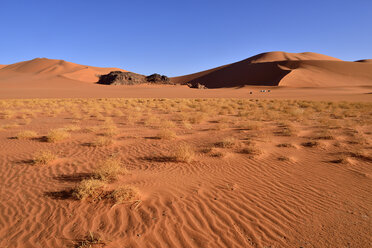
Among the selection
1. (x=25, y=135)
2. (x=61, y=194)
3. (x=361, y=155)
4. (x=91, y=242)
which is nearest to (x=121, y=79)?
(x=25, y=135)

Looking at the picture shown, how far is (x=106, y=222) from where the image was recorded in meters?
3.37

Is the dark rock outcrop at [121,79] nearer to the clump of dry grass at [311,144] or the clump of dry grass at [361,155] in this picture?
the clump of dry grass at [311,144]

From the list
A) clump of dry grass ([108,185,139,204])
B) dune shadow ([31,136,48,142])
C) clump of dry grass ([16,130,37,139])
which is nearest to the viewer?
clump of dry grass ([108,185,139,204])

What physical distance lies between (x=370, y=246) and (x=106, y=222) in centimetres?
374

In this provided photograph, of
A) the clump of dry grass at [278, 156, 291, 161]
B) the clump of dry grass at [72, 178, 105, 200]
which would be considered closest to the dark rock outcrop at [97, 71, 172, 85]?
the clump of dry grass at [278, 156, 291, 161]

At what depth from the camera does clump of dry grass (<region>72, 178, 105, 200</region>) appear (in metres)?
4.00

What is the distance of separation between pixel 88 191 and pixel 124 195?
0.73 meters

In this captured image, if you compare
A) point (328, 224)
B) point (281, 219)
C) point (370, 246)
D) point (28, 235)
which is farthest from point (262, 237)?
point (28, 235)

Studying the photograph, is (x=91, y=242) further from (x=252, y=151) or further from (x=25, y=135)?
(x=25, y=135)

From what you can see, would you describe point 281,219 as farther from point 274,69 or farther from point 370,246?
point 274,69

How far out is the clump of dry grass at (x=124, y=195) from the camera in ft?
12.8

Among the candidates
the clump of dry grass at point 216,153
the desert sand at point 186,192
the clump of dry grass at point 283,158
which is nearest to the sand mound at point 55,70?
the desert sand at point 186,192

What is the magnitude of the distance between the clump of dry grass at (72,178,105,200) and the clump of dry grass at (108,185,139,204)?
29 centimetres

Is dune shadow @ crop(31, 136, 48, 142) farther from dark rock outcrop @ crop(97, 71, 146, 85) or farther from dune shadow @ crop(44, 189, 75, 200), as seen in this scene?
dark rock outcrop @ crop(97, 71, 146, 85)
